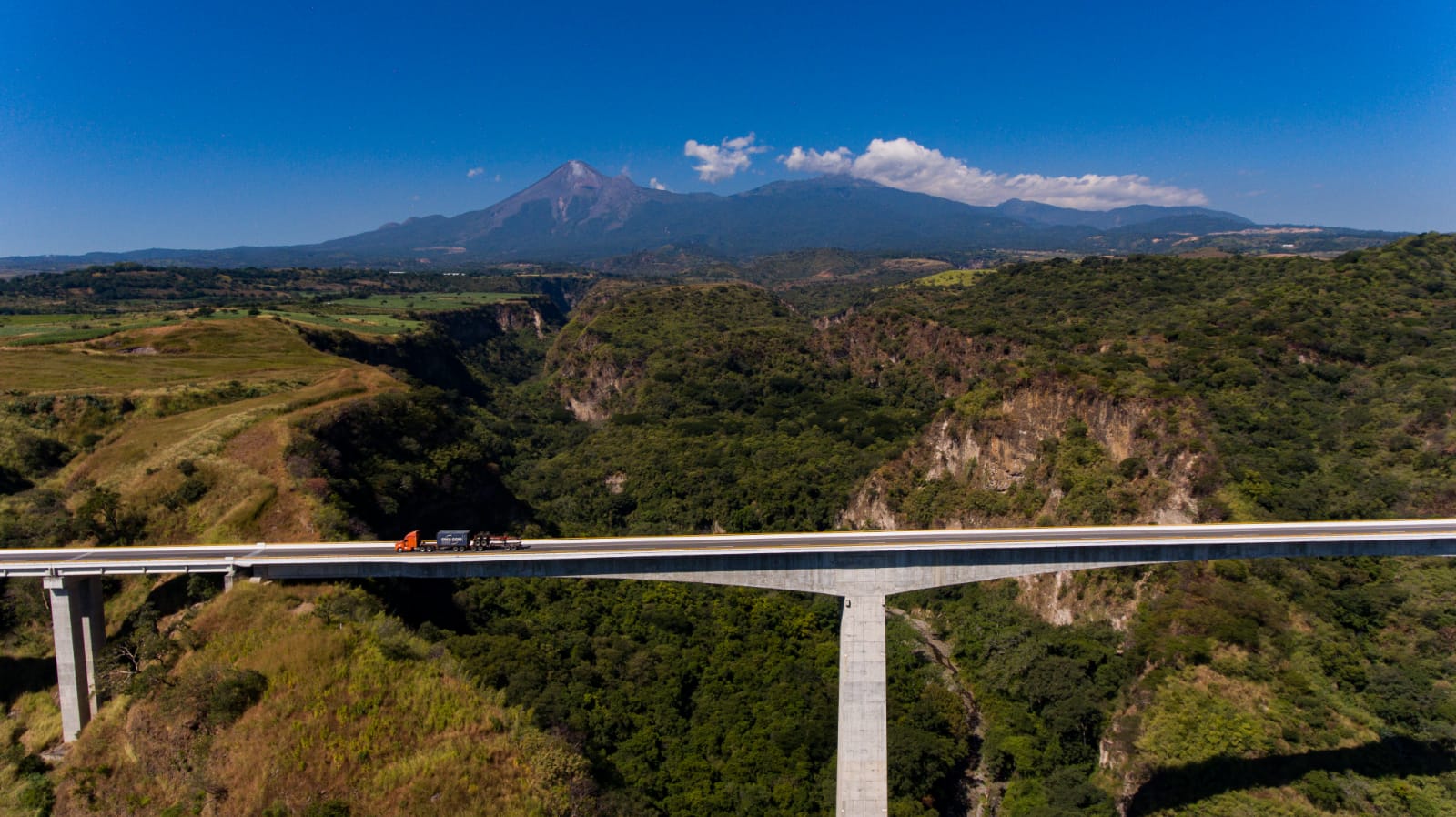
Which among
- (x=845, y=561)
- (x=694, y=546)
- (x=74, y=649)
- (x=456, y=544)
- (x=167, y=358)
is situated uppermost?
(x=167, y=358)

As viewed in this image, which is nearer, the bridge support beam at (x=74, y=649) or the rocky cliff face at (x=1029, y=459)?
the bridge support beam at (x=74, y=649)

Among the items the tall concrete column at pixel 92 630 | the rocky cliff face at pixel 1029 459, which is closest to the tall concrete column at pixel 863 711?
the rocky cliff face at pixel 1029 459

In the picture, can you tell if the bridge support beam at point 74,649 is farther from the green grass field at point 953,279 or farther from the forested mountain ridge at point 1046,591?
the green grass field at point 953,279

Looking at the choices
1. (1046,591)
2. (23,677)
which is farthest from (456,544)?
(1046,591)

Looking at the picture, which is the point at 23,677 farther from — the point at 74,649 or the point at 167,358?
the point at 167,358

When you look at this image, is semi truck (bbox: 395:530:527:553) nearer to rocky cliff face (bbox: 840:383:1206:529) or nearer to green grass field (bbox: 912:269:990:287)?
rocky cliff face (bbox: 840:383:1206:529)
